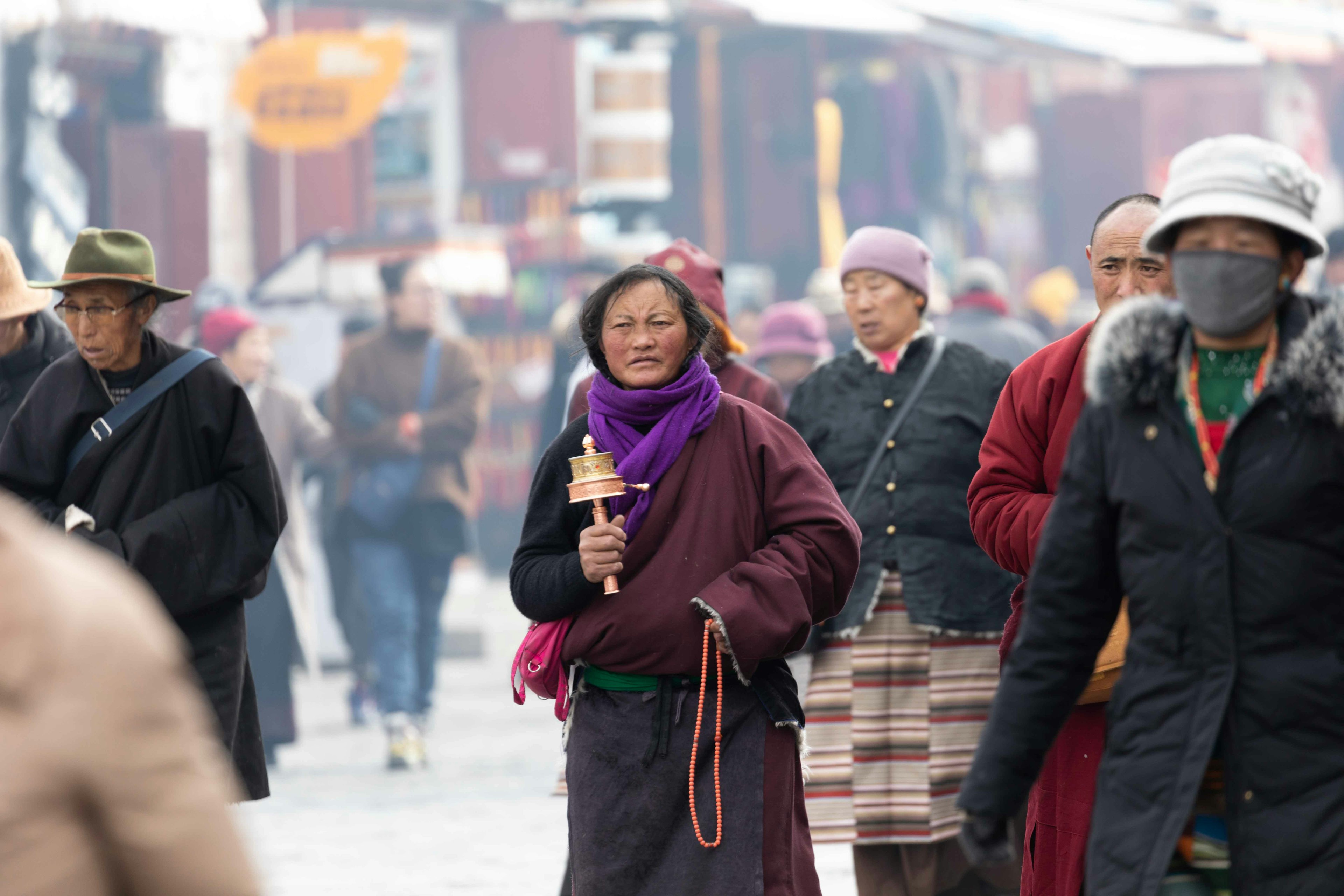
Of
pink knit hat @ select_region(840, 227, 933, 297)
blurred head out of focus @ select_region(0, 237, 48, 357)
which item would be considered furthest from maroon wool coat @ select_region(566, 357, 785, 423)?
blurred head out of focus @ select_region(0, 237, 48, 357)

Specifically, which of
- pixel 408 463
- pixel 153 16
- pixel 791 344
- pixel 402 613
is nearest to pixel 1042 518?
pixel 791 344

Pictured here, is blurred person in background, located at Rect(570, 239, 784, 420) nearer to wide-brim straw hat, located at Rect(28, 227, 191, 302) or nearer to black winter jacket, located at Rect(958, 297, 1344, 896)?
wide-brim straw hat, located at Rect(28, 227, 191, 302)

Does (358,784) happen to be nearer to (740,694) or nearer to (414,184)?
(740,694)

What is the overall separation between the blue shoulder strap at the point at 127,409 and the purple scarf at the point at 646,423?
1.40m

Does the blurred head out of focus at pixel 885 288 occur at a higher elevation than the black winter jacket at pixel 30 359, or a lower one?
higher

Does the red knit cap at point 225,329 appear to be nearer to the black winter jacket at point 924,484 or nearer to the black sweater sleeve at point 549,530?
the black winter jacket at point 924,484

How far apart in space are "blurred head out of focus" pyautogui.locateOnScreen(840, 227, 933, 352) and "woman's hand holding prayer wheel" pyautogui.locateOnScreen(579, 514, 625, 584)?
2093 mm

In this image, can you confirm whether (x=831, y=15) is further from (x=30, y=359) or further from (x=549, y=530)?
(x=549, y=530)

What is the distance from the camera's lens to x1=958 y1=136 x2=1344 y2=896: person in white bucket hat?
116 inches

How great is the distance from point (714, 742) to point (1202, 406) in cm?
151

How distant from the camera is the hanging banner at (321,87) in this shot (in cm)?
1435

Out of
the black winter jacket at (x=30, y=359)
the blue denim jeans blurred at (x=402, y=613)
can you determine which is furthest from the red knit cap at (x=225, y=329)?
the black winter jacket at (x=30, y=359)

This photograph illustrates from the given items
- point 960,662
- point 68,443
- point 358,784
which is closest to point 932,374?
point 960,662

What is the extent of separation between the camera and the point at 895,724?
5.93 m
